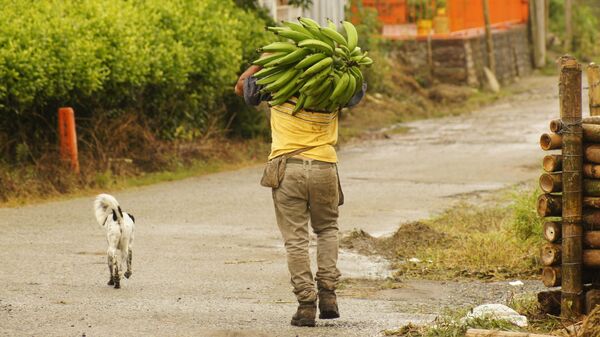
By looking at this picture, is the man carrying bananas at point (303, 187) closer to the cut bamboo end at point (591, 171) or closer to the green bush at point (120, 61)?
the cut bamboo end at point (591, 171)

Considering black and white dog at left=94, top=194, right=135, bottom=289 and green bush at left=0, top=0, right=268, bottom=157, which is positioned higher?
green bush at left=0, top=0, right=268, bottom=157

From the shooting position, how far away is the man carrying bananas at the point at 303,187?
822cm

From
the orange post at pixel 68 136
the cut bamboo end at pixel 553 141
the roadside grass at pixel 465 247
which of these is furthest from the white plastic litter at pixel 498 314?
the orange post at pixel 68 136

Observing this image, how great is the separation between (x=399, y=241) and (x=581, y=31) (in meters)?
28.6

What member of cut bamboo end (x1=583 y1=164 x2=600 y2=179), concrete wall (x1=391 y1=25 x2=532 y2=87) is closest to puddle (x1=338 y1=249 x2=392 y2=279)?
cut bamboo end (x1=583 y1=164 x2=600 y2=179)

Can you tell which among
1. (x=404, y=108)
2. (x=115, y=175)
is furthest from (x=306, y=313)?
(x=404, y=108)

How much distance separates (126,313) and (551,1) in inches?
1387

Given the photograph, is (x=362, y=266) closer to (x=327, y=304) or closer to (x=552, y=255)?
(x=327, y=304)

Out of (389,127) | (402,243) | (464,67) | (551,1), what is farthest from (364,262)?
(551,1)

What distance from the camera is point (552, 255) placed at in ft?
26.7

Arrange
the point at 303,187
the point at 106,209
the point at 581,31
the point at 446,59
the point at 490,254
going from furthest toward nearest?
the point at 581,31 → the point at 446,59 → the point at 490,254 → the point at 106,209 → the point at 303,187

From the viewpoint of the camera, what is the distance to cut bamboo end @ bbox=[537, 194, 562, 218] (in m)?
8.16

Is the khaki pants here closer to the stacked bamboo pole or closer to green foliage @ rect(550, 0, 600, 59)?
the stacked bamboo pole

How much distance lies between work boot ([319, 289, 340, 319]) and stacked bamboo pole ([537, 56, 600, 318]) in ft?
4.70
